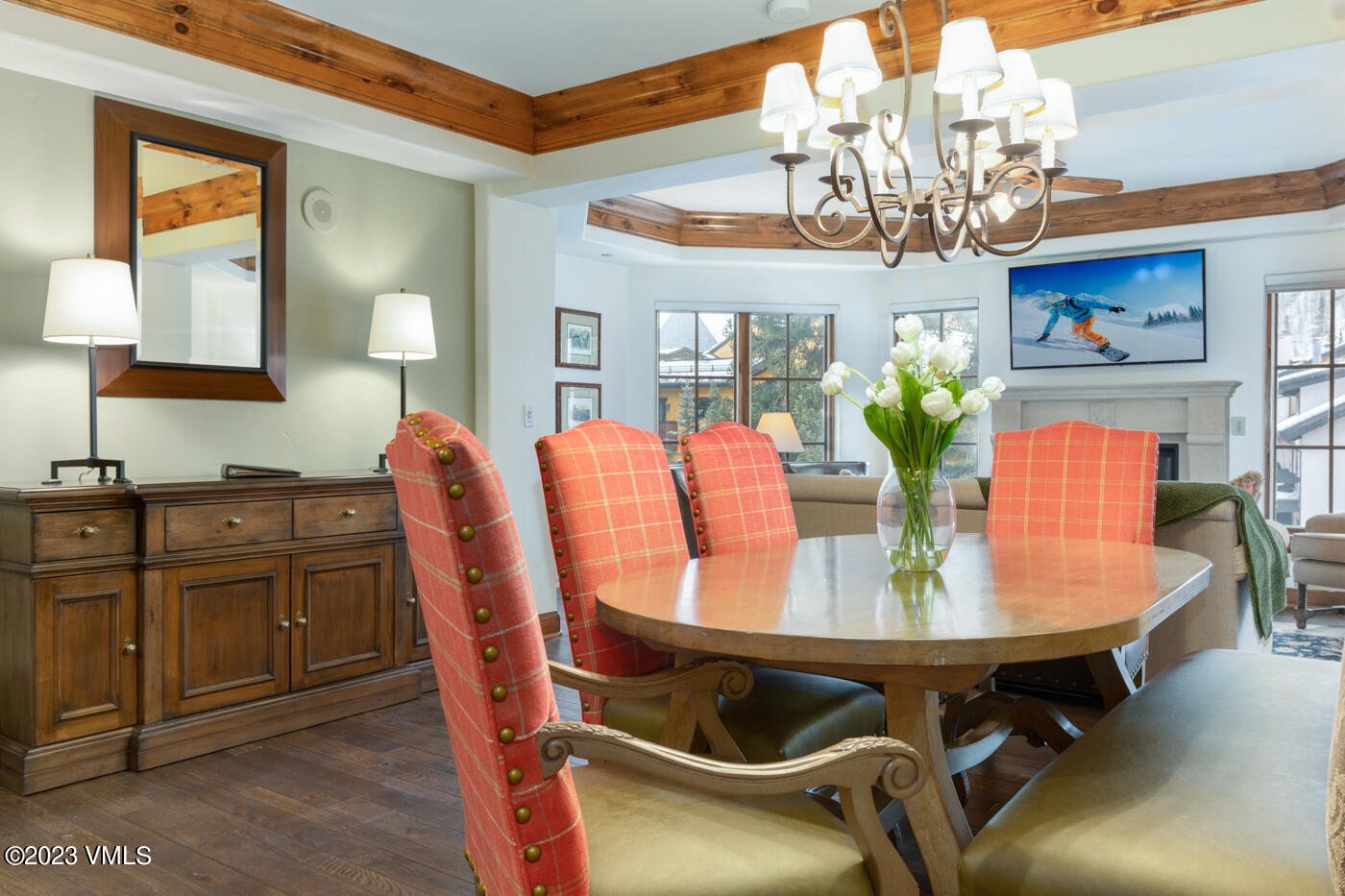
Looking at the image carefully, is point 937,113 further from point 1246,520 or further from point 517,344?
point 517,344

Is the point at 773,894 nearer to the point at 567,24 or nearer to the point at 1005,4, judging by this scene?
the point at 1005,4

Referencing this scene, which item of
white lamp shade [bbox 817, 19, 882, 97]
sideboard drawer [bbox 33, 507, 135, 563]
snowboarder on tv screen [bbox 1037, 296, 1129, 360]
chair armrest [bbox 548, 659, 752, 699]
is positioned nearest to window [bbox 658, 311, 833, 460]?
snowboarder on tv screen [bbox 1037, 296, 1129, 360]

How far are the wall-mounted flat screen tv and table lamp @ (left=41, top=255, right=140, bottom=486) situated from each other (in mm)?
6121

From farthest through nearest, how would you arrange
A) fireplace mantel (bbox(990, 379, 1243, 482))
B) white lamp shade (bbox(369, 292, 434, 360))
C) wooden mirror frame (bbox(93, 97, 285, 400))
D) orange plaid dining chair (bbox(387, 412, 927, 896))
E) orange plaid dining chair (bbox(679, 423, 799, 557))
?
fireplace mantel (bbox(990, 379, 1243, 482)) → white lamp shade (bbox(369, 292, 434, 360)) → wooden mirror frame (bbox(93, 97, 285, 400)) → orange plaid dining chair (bbox(679, 423, 799, 557)) → orange plaid dining chair (bbox(387, 412, 927, 896))

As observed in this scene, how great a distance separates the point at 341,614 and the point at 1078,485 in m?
2.52

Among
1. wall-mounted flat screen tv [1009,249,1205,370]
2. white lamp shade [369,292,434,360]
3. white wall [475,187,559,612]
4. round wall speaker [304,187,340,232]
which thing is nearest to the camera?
→ white lamp shade [369,292,434,360]

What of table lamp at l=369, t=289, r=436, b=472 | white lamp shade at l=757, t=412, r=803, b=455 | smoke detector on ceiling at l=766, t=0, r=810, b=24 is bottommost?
white lamp shade at l=757, t=412, r=803, b=455

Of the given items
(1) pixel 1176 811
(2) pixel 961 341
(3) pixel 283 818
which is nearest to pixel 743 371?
(2) pixel 961 341

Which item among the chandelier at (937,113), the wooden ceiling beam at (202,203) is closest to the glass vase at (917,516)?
the chandelier at (937,113)

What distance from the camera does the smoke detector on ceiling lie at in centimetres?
321

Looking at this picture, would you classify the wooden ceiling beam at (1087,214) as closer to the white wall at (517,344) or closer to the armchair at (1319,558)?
the white wall at (517,344)

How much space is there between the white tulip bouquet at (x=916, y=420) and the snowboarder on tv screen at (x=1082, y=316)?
5.52 metres

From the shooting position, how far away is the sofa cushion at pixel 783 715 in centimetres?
160

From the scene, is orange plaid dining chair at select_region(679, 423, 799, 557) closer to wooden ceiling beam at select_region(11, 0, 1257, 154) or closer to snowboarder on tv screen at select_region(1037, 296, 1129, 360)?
wooden ceiling beam at select_region(11, 0, 1257, 154)
